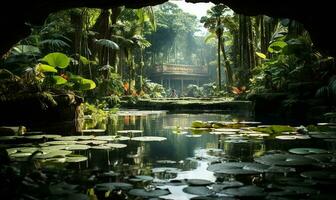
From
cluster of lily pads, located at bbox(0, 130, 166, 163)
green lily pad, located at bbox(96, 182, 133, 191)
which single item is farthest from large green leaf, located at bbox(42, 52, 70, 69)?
green lily pad, located at bbox(96, 182, 133, 191)

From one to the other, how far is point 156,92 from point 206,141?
30168 millimetres

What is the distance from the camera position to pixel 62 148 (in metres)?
5.13

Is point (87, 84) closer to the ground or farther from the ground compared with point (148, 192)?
farther from the ground

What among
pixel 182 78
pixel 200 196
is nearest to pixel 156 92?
pixel 182 78

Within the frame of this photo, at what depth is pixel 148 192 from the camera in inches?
115

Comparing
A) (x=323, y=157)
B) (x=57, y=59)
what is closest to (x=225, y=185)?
(x=323, y=157)

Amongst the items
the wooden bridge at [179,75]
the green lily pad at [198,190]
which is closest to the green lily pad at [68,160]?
the green lily pad at [198,190]

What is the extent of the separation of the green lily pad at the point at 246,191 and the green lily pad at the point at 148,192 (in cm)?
47

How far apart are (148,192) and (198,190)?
407 millimetres

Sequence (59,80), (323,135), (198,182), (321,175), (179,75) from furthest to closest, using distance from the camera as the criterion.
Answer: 1. (179,75)
2. (59,80)
3. (323,135)
4. (321,175)
5. (198,182)

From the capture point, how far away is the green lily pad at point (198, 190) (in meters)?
2.96

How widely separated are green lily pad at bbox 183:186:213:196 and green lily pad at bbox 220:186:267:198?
13 cm

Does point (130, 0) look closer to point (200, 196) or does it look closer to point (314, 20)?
point (314, 20)

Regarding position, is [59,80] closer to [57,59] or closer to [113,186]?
[57,59]
